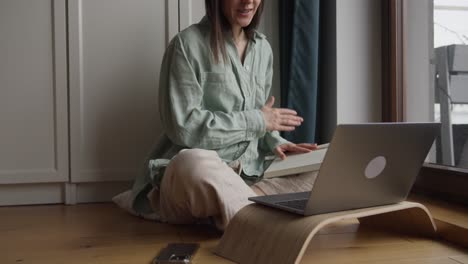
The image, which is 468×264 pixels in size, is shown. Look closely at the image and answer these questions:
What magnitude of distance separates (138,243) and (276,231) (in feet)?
1.22

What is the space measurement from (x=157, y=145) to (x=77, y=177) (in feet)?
1.12

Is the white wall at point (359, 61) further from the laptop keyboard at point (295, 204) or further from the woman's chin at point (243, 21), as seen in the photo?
the laptop keyboard at point (295, 204)

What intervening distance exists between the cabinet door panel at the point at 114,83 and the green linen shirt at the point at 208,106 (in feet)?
0.76

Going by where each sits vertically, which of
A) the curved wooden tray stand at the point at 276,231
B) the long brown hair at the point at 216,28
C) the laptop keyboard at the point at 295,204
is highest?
the long brown hair at the point at 216,28

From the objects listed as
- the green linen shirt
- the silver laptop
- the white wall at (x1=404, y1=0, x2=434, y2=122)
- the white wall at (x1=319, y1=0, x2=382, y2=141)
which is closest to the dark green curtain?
the white wall at (x1=319, y1=0, x2=382, y2=141)

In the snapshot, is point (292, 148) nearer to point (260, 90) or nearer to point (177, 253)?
point (260, 90)

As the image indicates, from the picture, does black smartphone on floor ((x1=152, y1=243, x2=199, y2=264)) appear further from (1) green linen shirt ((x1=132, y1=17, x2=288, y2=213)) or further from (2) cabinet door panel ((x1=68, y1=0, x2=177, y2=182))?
(2) cabinet door panel ((x1=68, y1=0, x2=177, y2=182))

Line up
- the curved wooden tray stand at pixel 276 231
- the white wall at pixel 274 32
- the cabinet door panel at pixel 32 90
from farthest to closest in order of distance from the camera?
the white wall at pixel 274 32 → the cabinet door panel at pixel 32 90 → the curved wooden tray stand at pixel 276 231

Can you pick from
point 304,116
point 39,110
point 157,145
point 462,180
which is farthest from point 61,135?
point 462,180

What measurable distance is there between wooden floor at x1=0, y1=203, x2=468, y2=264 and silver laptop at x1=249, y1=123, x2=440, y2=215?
0.11 meters

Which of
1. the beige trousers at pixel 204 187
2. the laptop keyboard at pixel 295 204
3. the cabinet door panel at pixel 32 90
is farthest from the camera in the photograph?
the cabinet door panel at pixel 32 90

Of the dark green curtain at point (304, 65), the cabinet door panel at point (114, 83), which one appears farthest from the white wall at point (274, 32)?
the cabinet door panel at point (114, 83)

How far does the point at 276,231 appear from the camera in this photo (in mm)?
906

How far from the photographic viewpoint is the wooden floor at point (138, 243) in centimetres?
99
